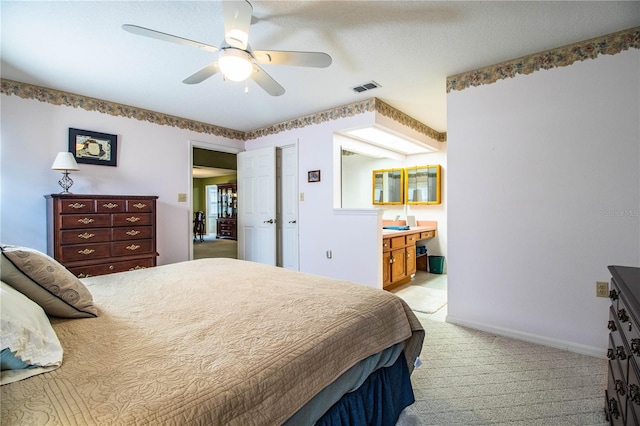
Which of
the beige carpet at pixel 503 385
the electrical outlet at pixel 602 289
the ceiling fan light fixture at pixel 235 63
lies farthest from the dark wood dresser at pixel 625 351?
the ceiling fan light fixture at pixel 235 63

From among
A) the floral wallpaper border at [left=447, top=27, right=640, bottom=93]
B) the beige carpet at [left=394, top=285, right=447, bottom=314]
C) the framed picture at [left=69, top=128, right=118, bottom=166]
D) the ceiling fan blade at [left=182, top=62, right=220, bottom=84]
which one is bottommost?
the beige carpet at [left=394, top=285, right=447, bottom=314]

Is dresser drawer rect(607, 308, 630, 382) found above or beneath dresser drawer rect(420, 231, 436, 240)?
beneath

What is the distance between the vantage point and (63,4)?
176 cm

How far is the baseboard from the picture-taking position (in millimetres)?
2148

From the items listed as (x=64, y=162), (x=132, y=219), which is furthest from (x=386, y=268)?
(x=64, y=162)

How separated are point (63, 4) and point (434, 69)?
8.72 feet

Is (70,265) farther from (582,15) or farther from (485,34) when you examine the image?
(582,15)

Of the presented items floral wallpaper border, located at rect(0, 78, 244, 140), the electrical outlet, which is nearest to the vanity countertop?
the electrical outlet

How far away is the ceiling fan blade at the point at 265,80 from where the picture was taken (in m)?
1.93

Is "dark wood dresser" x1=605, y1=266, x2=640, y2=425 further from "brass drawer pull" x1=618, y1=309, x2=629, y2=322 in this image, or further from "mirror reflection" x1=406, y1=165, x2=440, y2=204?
"mirror reflection" x1=406, y1=165, x2=440, y2=204

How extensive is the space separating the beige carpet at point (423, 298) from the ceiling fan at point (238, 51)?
260cm

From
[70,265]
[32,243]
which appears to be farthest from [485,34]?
[32,243]

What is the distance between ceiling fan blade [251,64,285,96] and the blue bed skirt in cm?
185

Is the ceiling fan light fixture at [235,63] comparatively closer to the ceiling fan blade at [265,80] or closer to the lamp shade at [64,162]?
the ceiling fan blade at [265,80]
